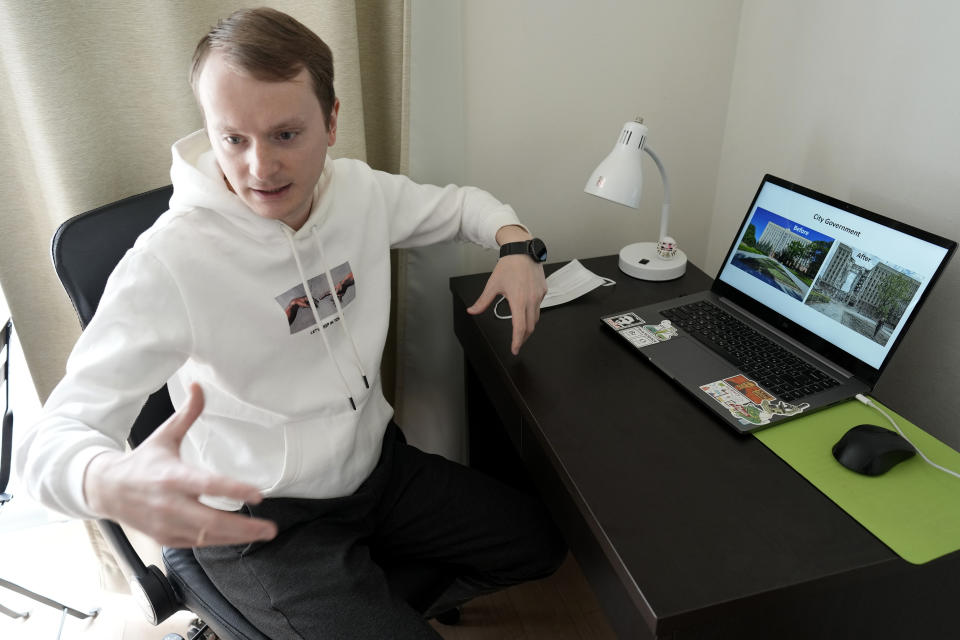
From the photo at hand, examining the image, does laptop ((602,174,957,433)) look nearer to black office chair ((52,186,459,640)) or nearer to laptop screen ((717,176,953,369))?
laptop screen ((717,176,953,369))

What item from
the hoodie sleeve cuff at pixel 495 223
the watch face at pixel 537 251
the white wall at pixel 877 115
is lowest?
the watch face at pixel 537 251

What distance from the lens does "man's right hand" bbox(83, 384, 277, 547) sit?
1.91ft

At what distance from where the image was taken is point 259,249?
3.16 feet

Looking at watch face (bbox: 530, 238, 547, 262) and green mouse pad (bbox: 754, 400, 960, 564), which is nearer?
green mouse pad (bbox: 754, 400, 960, 564)

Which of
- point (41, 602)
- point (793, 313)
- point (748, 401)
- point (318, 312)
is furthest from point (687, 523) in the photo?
point (41, 602)

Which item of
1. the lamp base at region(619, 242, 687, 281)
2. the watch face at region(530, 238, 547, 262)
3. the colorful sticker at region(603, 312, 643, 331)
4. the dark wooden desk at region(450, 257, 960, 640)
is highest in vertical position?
the watch face at region(530, 238, 547, 262)

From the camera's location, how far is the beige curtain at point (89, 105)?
1.07 metres

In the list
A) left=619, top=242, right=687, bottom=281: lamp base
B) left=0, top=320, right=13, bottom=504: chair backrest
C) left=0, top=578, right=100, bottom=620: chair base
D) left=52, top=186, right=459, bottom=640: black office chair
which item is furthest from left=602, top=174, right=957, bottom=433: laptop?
left=0, top=578, right=100, bottom=620: chair base

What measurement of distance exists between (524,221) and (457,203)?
350 millimetres

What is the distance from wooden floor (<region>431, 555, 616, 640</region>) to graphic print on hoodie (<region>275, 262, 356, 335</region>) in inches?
34.9

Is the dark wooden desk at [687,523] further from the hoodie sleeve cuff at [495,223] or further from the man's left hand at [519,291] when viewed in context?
the hoodie sleeve cuff at [495,223]

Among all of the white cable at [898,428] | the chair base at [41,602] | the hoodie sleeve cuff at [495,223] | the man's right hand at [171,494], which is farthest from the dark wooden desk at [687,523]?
the chair base at [41,602]

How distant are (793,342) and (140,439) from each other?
3.68 feet

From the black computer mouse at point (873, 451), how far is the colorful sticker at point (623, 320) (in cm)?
42
